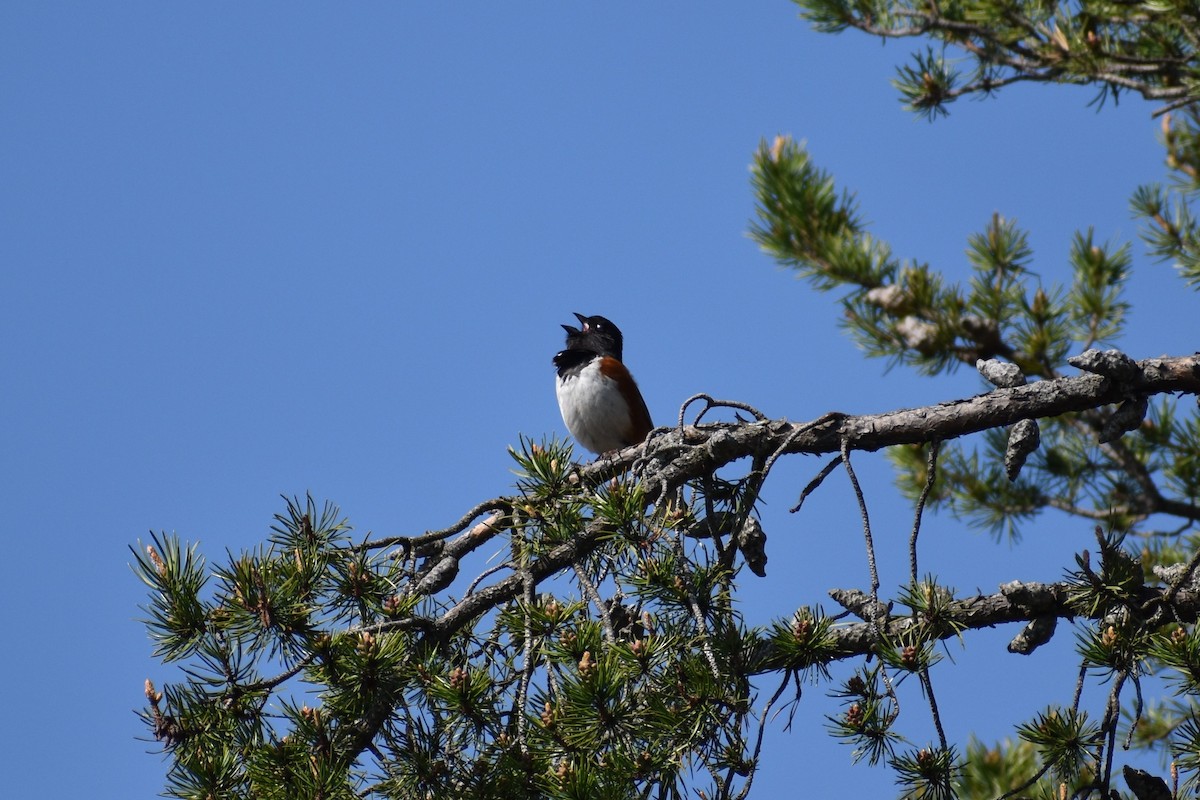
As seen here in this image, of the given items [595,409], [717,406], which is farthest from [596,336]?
[717,406]

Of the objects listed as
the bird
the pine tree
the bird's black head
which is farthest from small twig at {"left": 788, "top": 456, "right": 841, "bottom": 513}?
the bird's black head

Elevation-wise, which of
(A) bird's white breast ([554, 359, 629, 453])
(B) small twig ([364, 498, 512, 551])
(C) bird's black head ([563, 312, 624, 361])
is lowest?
(B) small twig ([364, 498, 512, 551])

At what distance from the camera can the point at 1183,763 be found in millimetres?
2139

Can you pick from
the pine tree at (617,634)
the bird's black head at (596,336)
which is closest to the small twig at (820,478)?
the pine tree at (617,634)

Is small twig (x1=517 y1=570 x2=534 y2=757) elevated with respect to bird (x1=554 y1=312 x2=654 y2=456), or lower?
lower

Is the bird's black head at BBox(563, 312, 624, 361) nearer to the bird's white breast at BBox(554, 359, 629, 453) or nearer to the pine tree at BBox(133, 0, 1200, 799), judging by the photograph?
the bird's white breast at BBox(554, 359, 629, 453)

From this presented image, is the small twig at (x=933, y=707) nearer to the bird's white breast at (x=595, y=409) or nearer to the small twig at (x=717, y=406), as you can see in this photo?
the small twig at (x=717, y=406)

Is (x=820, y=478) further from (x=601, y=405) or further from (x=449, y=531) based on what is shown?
(x=601, y=405)

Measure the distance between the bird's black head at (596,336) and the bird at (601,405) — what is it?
552 mm

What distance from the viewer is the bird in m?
5.59

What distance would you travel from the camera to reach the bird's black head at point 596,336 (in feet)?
21.3

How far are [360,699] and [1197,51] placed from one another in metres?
3.71

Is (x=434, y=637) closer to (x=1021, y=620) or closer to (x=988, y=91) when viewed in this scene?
(x=1021, y=620)

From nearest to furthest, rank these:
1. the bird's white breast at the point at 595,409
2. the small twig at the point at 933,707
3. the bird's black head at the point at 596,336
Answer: the small twig at the point at 933,707
the bird's white breast at the point at 595,409
the bird's black head at the point at 596,336
